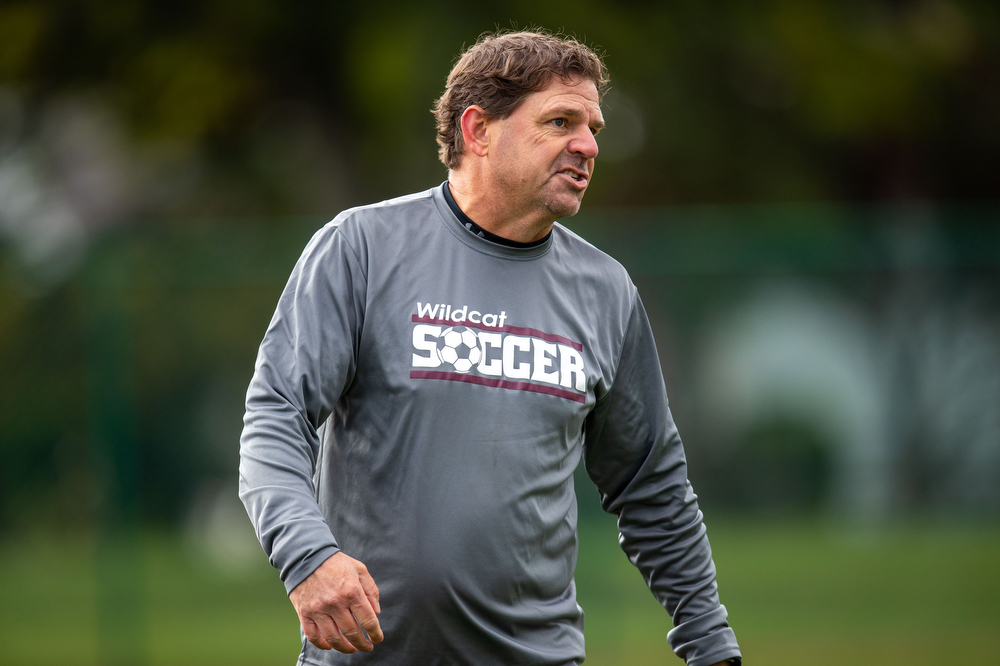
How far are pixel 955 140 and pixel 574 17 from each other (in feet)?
24.8

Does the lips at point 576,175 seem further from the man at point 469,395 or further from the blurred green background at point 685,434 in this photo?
the blurred green background at point 685,434

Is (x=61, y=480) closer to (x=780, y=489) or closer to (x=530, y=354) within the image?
(x=780, y=489)

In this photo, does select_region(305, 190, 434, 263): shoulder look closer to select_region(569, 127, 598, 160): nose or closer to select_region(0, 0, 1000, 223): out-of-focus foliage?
select_region(569, 127, 598, 160): nose

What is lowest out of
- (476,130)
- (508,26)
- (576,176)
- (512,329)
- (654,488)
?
(654,488)

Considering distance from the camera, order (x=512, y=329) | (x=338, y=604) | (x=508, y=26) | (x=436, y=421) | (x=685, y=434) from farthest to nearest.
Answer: (x=508, y=26) → (x=685, y=434) → (x=512, y=329) → (x=436, y=421) → (x=338, y=604)

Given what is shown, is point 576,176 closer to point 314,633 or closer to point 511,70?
point 511,70

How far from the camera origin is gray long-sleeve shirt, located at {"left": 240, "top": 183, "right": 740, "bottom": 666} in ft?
9.49

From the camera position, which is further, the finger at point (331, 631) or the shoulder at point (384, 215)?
the shoulder at point (384, 215)

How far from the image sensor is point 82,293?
A: 27.3 ft

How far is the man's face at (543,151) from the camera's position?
3186 mm

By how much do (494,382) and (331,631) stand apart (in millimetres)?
803

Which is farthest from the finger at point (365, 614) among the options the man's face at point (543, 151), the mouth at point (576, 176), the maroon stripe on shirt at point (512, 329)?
the mouth at point (576, 176)

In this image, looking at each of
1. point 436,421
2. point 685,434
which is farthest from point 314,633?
point 685,434

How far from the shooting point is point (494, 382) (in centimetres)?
301
